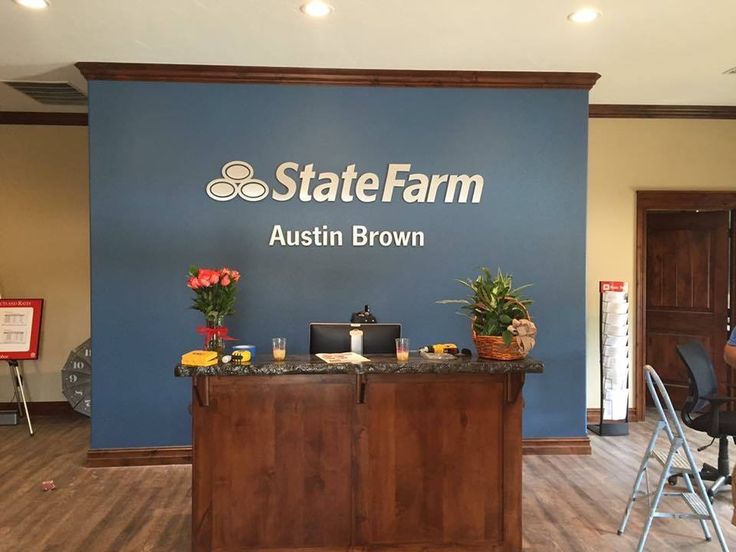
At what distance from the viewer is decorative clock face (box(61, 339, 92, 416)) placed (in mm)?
5941

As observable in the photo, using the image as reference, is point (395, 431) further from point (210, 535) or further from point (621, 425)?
point (621, 425)

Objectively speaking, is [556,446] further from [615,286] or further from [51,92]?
[51,92]

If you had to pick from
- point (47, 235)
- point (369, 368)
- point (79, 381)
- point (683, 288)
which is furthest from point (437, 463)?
point (47, 235)

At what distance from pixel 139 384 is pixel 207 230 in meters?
1.38

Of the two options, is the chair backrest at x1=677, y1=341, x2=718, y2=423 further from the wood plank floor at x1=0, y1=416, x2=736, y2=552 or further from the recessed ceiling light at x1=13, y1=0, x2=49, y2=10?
the recessed ceiling light at x1=13, y1=0, x2=49, y2=10

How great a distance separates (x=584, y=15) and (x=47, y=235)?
5719 millimetres

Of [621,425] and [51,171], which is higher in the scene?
[51,171]

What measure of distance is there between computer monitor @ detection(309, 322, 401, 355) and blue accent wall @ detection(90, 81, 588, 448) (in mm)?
1349

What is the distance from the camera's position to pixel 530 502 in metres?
3.99

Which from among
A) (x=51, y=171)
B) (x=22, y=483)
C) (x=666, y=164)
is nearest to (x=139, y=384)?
(x=22, y=483)

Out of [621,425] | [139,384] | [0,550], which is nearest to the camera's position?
[0,550]

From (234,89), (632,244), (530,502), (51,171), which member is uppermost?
(234,89)

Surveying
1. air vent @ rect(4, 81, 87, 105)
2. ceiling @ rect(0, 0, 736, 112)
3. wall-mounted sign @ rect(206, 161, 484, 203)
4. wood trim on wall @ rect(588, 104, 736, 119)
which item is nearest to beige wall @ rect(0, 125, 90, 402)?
air vent @ rect(4, 81, 87, 105)

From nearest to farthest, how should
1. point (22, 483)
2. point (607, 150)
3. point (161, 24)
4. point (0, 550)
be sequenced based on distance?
1. point (0, 550)
2. point (161, 24)
3. point (22, 483)
4. point (607, 150)
